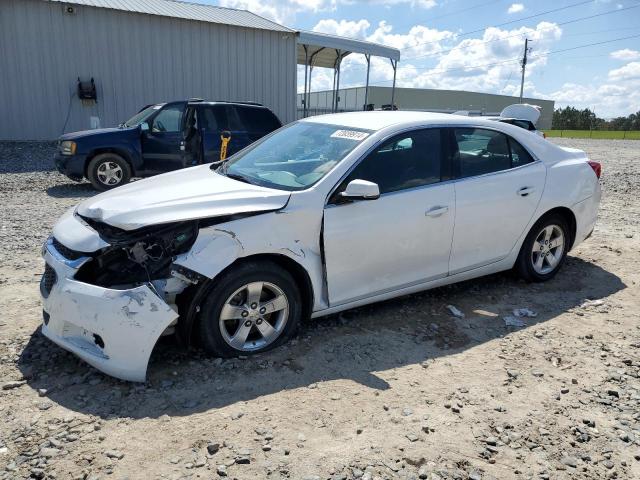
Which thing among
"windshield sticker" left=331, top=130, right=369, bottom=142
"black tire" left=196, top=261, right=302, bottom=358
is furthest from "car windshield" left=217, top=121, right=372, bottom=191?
"black tire" left=196, top=261, right=302, bottom=358

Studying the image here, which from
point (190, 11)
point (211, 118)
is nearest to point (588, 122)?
point (190, 11)

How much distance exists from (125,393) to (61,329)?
580 millimetres

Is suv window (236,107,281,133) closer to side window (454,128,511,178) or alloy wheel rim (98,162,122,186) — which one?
alloy wheel rim (98,162,122,186)

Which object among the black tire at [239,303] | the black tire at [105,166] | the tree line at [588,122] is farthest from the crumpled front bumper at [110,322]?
the tree line at [588,122]

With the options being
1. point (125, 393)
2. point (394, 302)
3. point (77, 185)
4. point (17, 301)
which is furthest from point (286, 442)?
point (77, 185)

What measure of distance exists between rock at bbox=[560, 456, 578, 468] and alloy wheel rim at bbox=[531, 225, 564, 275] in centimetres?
256

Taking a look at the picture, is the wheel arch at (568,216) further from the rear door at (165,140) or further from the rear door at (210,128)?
the rear door at (165,140)

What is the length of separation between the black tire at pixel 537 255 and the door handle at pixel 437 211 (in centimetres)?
120

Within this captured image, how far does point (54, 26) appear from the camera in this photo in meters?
15.3

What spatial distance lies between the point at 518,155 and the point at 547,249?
1.01 m

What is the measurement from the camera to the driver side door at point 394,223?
3.69 meters

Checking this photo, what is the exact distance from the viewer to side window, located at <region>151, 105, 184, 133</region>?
33.4 feet

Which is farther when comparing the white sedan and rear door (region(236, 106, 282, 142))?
rear door (region(236, 106, 282, 142))

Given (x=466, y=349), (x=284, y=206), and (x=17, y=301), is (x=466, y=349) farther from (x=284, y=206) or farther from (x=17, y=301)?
(x=17, y=301)
